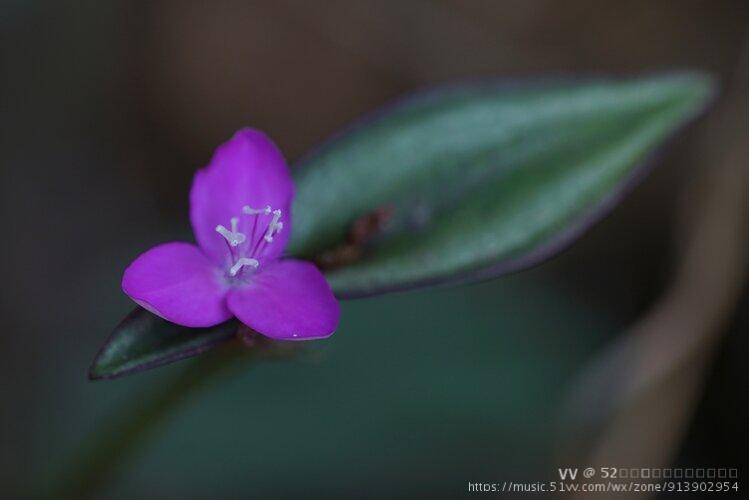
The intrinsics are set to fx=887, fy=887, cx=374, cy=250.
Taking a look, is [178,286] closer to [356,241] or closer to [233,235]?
[233,235]

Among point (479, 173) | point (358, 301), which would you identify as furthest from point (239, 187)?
point (358, 301)

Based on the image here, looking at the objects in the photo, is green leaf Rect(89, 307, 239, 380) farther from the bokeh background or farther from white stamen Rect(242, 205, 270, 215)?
the bokeh background

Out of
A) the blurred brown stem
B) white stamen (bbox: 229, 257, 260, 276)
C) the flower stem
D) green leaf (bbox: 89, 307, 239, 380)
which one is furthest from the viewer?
the blurred brown stem

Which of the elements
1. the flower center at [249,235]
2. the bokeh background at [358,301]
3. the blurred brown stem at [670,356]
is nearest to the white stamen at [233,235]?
the flower center at [249,235]

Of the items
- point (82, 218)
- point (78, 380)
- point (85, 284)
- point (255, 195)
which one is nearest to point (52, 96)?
point (82, 218)

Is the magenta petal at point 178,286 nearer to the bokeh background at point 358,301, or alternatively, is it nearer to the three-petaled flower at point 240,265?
the three-petaled flower at point 240,265

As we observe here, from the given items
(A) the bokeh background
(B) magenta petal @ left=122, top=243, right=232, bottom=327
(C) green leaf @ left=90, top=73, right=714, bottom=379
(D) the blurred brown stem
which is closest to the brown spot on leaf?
(C) green leaf @ left=90, top=73, right=714, bottom=379

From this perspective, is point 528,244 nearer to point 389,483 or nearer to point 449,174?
point 449,174
